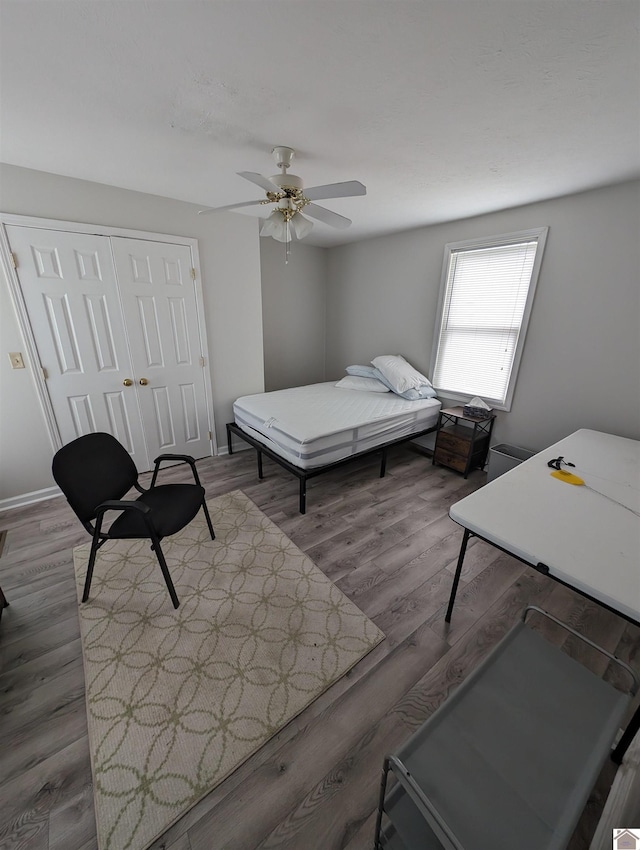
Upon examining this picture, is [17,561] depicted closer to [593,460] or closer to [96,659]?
[96,659]

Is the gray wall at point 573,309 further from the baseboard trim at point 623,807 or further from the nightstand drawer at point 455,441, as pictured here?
the baseboard trim at point 623,807

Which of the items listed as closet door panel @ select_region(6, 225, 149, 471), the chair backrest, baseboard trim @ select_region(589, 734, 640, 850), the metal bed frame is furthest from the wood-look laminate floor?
closet door panel @ select_region(6, 225, 149, 471)

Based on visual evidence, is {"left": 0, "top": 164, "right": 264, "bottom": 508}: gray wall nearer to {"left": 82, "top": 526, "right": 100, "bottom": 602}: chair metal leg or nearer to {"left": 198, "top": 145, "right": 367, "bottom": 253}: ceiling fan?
{"left": 198, "top": 145, "right": 367, "bottom": 253}: ceiling fan

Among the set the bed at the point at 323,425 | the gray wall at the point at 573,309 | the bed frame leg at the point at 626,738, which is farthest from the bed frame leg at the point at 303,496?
the gray wall at the point at 573,309

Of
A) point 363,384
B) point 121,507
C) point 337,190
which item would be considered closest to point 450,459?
point 363,384

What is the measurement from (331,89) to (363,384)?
2784 millimetres

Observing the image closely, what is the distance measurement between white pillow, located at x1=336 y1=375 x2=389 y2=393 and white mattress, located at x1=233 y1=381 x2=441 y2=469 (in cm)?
10

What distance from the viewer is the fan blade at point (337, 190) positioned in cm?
172

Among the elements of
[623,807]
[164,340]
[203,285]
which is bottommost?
[623,807]

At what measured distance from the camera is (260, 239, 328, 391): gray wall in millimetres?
4297

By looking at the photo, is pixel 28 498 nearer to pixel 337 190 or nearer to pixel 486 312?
pixel 337 190

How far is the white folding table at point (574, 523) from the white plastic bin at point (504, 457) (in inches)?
37.3

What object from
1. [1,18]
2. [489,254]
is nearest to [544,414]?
[489,254]

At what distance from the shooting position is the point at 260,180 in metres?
1.82
